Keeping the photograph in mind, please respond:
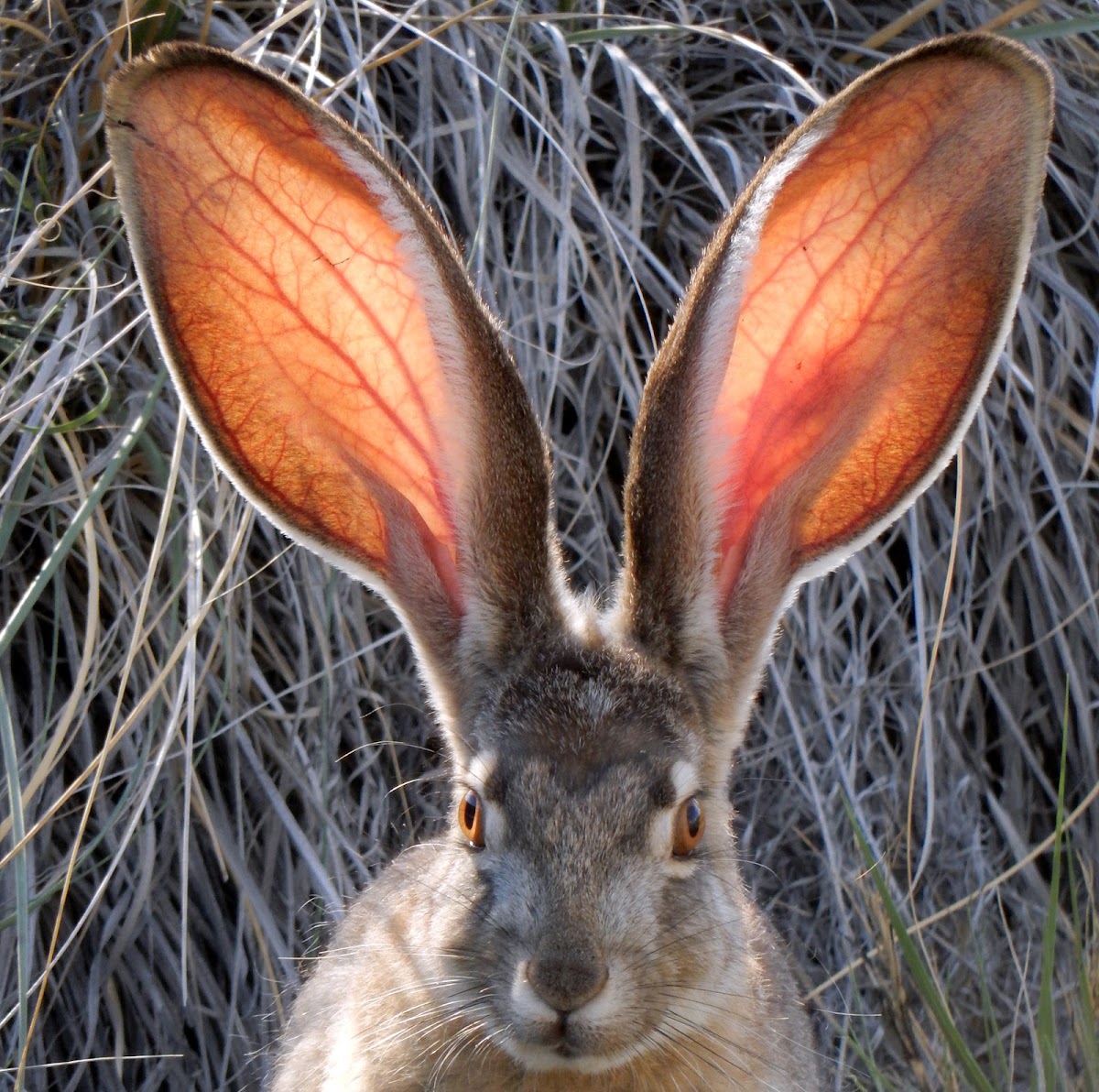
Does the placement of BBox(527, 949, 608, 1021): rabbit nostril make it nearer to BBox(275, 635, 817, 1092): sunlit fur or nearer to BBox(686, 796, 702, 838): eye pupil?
BBox(275, 635, 817, 1092): sunlit fur

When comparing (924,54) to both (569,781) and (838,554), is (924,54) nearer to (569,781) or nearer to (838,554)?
(838,554)

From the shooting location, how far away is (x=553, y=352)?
15.5 feet

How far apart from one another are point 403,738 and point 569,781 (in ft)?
5.94

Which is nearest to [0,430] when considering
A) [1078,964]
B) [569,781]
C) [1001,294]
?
[569,781]

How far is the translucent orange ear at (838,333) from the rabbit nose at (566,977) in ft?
2.51

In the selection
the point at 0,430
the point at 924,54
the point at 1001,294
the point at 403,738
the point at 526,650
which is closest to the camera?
the point at 924,54

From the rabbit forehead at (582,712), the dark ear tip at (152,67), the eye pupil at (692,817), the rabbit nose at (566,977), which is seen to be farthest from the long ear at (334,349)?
the rabbit nose at (566,977)

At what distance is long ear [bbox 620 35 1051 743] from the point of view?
287cm

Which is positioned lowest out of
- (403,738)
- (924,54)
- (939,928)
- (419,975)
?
(939,928)

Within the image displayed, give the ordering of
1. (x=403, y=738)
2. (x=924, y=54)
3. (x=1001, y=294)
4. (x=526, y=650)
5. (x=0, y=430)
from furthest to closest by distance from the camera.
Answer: (x=403, y=738)
(x=0, y=430)
(x=526, y=650)
(x=1001, y=294)
(x=924, y=54)

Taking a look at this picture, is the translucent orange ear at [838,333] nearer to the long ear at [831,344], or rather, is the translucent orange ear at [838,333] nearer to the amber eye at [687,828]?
the long ear at [831,344]

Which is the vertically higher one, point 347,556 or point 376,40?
point 376,40

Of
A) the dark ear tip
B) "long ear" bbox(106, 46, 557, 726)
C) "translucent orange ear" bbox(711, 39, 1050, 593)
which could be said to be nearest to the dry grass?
"long ear" bbox(106, 46, 557, 726)

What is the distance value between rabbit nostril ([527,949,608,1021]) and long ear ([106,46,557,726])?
2.47 feet
